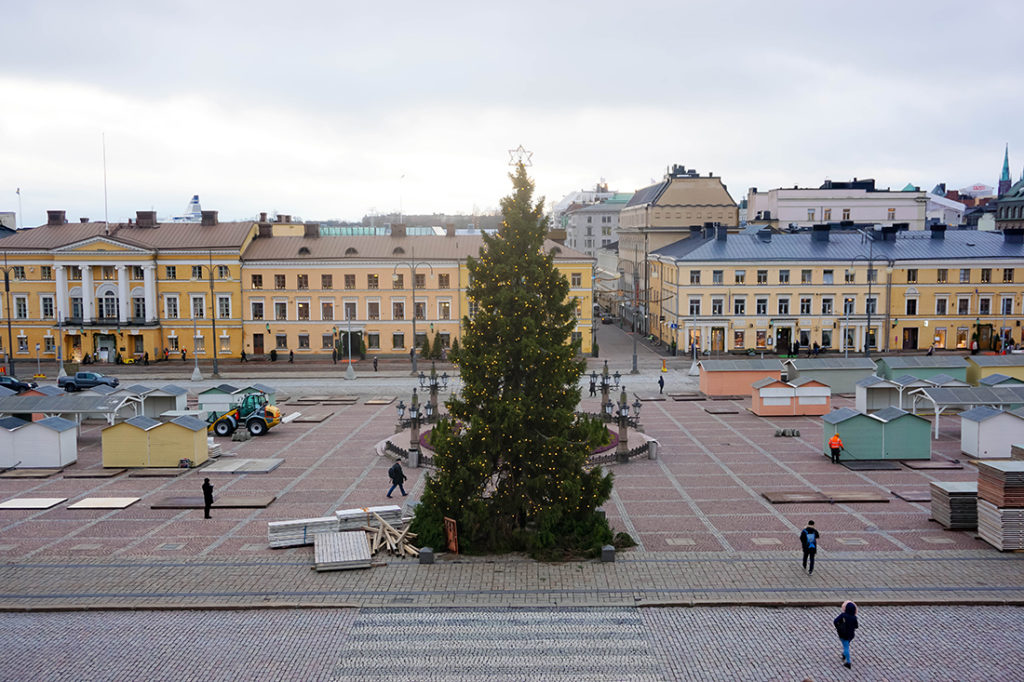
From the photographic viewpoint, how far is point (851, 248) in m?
77.6

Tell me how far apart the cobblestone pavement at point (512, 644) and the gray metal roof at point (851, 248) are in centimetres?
5740

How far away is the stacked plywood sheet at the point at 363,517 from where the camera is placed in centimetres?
2717

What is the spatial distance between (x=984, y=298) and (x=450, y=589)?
6862 cm

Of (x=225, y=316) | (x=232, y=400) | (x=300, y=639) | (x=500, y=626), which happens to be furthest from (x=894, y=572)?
(x=225, y=316)

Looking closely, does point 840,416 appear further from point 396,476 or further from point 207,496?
point 207,496

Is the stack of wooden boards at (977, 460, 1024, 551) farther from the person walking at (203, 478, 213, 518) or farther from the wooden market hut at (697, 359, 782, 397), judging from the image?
the wooden market hut at (697, 359, 782, 397)

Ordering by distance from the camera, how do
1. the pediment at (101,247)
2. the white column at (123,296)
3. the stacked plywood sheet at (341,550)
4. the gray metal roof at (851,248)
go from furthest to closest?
1. the gray metal roof at (851,248)
2. the white column at (123,296)
3. the pediment at (101,247)
4. the stacked plywood sheet at (341,550)

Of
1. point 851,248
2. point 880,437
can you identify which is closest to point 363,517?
point 880,437

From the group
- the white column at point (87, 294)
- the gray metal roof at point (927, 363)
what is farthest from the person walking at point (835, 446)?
the white column at point (87, 294)

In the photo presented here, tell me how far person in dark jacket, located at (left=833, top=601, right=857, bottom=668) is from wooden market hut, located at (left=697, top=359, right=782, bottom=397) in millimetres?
37362

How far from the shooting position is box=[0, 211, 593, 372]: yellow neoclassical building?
75312 mm

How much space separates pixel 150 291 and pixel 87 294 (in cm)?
552

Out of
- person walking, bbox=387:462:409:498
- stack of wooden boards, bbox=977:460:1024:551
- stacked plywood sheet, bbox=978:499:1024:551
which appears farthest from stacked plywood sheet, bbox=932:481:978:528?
person walking, bbox=387:462:409:498

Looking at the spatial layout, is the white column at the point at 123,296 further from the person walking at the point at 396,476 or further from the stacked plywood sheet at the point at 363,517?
the stacked plywood sheet at the point at 363,517
